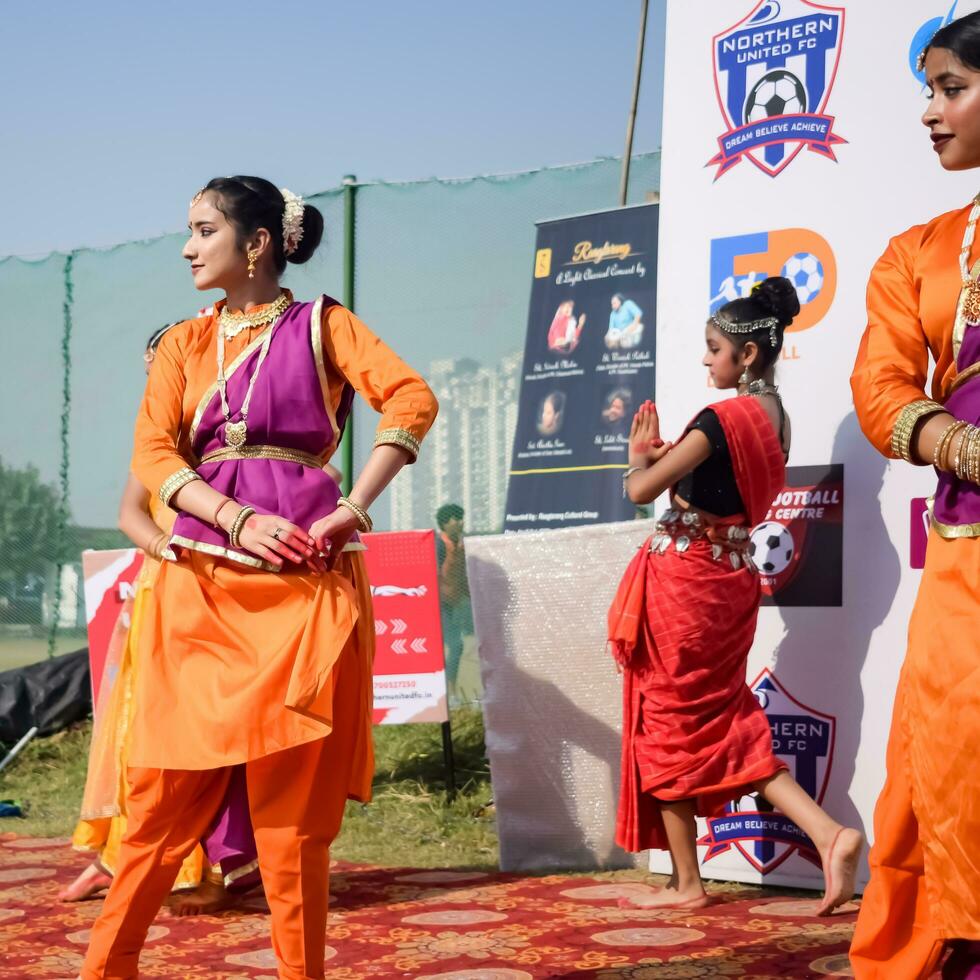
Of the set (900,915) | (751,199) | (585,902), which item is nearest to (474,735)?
(585,902)

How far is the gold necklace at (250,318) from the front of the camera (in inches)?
109

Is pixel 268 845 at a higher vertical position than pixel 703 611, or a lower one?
lower

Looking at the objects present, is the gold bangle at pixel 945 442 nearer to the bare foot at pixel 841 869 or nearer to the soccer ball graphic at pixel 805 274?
the bare foot at pixel 841 869

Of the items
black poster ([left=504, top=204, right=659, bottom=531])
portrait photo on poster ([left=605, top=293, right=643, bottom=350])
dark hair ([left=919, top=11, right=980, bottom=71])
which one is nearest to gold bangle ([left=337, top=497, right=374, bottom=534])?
dark hair ([left=919, top=11, right=980, bottom=71])

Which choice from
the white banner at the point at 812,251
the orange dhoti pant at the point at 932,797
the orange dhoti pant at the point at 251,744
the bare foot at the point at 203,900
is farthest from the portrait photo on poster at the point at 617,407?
the orange dhoti pant at the point at 932,797

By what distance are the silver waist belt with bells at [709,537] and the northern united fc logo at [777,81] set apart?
3.44 ft

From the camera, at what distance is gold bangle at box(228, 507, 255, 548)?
2557mm

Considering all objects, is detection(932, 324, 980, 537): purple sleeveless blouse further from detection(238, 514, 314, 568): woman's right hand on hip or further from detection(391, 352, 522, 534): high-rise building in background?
detection(391, 352, 522, 534): high-rise building in background

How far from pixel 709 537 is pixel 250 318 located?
1.58m

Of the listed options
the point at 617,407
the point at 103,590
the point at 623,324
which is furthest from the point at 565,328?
the point at 103,590

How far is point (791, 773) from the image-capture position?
13.0 ft

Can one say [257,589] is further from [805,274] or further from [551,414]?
[551,414]

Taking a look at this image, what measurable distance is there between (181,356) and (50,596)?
6351 mm

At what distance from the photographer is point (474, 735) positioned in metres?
6.85
